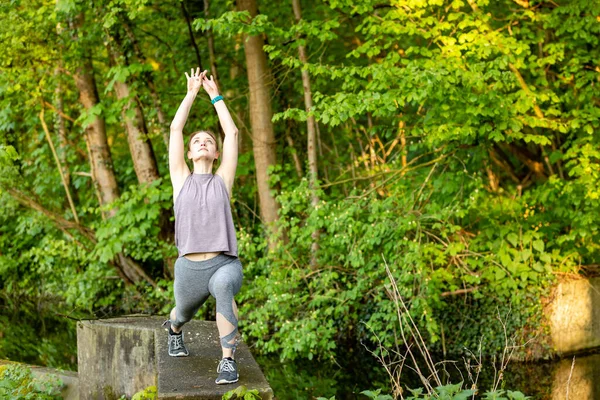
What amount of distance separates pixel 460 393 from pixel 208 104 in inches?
367

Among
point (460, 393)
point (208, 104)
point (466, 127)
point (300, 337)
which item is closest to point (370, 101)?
point (466, 127)

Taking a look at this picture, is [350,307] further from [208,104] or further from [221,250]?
[221,250]

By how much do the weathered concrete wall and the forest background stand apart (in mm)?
1747

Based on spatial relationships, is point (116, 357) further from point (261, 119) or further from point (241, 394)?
point (261, 119)

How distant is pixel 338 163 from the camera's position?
42.7 ft

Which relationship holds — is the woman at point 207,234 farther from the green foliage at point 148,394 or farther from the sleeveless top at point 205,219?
the green foliage at point 148,394

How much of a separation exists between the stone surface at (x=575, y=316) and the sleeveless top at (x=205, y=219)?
644 centimetres

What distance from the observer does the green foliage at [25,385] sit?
7129mm

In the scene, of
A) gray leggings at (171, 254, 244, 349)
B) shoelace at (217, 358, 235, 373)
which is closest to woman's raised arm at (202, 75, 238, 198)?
gray leggings at (171, 254, 244, 349)

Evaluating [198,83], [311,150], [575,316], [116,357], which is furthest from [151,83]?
[198,83]

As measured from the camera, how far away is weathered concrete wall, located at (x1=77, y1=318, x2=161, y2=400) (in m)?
6.49

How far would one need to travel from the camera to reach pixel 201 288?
5.27 m

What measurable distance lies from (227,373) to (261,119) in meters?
6.96

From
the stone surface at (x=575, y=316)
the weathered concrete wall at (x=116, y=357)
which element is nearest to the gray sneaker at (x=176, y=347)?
the weathered concrete wall at (x=116, y=357)
